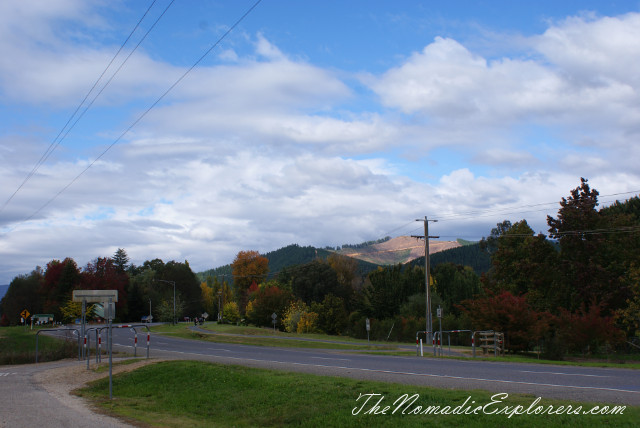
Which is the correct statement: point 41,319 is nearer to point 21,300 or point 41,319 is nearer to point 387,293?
point 21,300

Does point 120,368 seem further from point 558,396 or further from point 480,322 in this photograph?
point 480,322

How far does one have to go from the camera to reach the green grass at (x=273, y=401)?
9.91 metres

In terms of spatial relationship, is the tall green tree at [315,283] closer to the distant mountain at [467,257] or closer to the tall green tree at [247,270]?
the tall green tree at [247,270]

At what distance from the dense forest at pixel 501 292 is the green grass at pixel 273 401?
19293 millimetres

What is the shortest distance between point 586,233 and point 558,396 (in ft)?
120

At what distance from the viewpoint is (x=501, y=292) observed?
40875 millimetres

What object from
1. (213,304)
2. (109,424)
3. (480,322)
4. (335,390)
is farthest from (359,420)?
(213,304)

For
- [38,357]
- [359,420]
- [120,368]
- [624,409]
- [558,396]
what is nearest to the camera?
[624,409]

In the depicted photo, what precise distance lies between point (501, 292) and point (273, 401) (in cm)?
3075

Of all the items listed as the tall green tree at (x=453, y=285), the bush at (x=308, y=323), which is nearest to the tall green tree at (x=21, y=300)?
the bush at (x=308, y=323)

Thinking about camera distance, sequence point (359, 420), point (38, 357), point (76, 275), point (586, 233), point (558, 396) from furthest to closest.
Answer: point (76, 275) → point (586, 233) → point (38, 357) → point (558, 396) → point (359, 420)

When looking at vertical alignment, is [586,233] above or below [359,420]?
above

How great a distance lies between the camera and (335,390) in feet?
43.7

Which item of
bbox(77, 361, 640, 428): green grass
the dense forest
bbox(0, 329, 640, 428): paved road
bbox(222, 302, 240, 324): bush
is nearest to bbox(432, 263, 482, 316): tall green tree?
the dense forest
